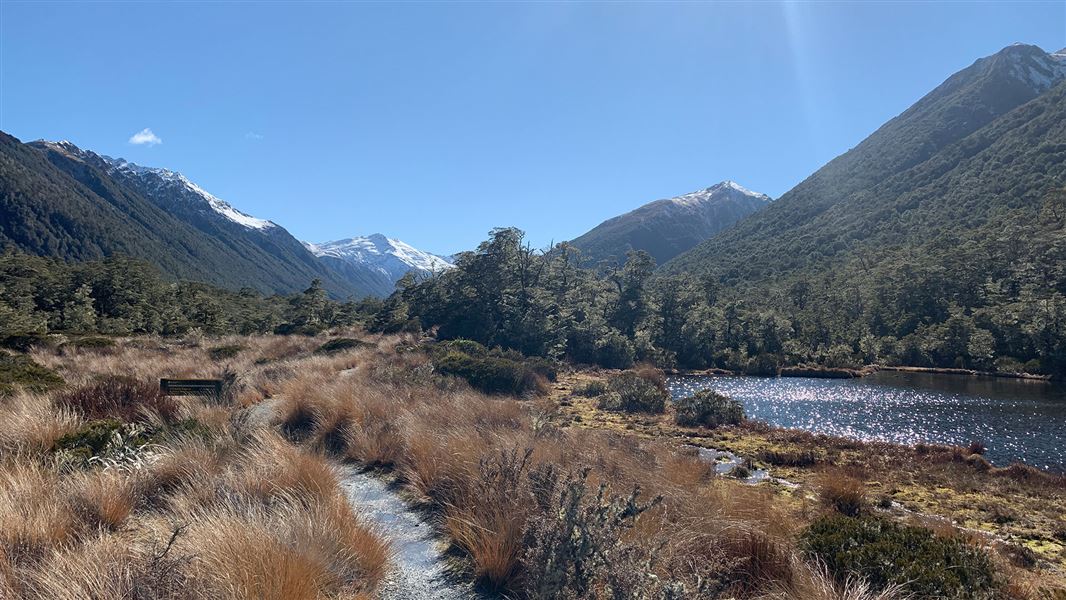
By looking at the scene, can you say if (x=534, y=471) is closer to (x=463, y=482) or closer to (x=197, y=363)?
(x=463, y=482)

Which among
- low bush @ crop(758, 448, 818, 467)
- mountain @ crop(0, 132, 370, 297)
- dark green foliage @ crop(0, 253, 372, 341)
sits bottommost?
low bush @ crop(758, 448, 818, 467)

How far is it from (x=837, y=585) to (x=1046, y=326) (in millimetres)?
46337

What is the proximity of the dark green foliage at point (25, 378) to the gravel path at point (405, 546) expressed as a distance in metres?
6.29

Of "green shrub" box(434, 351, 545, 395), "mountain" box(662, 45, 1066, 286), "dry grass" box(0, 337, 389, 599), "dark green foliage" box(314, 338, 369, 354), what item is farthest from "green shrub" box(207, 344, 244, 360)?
"mountain" box(662, 45, 1066, 286)

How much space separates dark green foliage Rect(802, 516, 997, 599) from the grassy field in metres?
0.02

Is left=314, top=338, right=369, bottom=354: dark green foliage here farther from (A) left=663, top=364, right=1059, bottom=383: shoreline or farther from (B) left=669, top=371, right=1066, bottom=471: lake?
(A) left=663, top=364, right=1059, bottom=383: shoreline

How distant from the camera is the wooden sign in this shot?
11.8 metres

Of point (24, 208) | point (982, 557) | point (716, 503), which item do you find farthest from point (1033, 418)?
point (24, 208)

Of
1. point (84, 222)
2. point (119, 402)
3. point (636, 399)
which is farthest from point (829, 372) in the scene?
point (84, 222)

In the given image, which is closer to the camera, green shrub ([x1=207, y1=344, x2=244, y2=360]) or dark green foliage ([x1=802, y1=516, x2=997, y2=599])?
dark green foliage ([x1=802, y1=516, x2=997, y2=599])

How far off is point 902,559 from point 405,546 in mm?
4576

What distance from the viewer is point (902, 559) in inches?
174

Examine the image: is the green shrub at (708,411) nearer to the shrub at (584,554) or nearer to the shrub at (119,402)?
the shrub at (584,554)

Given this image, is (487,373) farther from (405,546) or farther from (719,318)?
(719,318)
